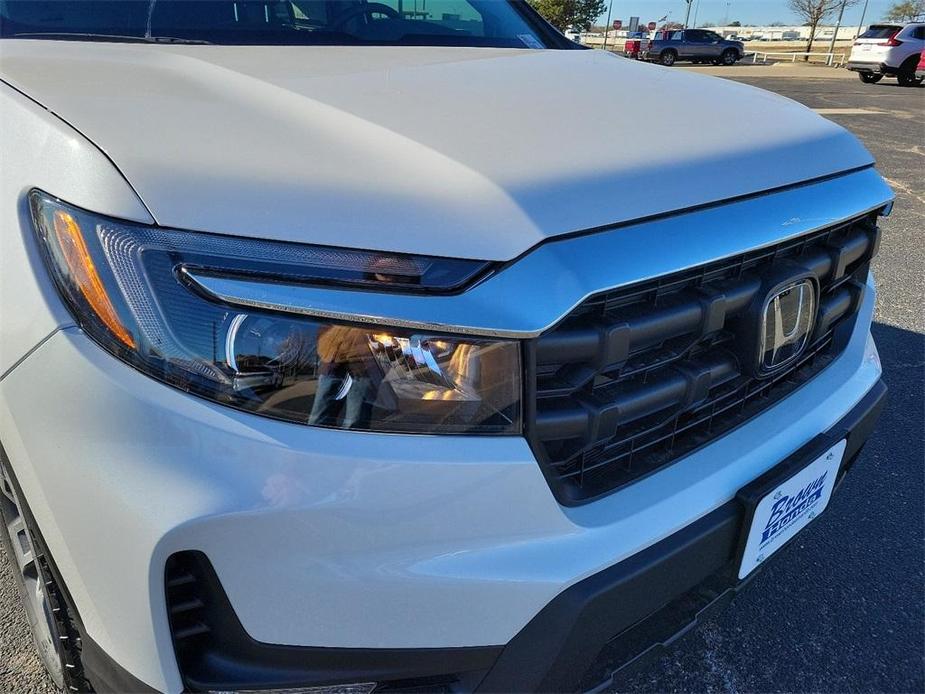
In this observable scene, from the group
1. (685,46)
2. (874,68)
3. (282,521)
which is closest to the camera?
(282,521)

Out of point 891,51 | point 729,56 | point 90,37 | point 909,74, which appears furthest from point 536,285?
point 729,56

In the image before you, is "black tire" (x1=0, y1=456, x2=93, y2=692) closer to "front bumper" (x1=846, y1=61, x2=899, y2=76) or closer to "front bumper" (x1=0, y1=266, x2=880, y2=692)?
"front bumper" (x1=0, y1=266, x2=880, y2=692)

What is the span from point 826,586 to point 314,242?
199 centimetres

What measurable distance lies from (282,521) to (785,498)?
1.07 m

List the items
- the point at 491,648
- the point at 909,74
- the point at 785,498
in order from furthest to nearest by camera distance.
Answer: the point at 909,74
the point at 785,498
the point at 491,648

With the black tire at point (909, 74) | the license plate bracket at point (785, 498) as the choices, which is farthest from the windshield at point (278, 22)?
the black tire at point (909, 74)

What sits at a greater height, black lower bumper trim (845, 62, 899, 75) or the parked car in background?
black lower bumper trim (845, 62, 899, 75)

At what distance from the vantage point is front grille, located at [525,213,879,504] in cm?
118

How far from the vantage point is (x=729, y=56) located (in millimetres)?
32594

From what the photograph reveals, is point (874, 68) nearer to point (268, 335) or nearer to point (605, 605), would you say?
point (605, 605)

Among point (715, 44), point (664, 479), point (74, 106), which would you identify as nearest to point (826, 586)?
point (664, 479)

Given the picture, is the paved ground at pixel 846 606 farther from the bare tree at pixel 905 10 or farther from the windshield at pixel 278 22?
the bare tree at pixel 905 10

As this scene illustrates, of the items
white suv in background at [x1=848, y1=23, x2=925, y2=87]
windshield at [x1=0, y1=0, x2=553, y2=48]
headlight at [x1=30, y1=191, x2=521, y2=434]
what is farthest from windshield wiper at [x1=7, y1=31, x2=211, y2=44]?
white suv in background at [x1=848, y1=23, x2=925, y2=87]

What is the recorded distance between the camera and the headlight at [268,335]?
104cm
